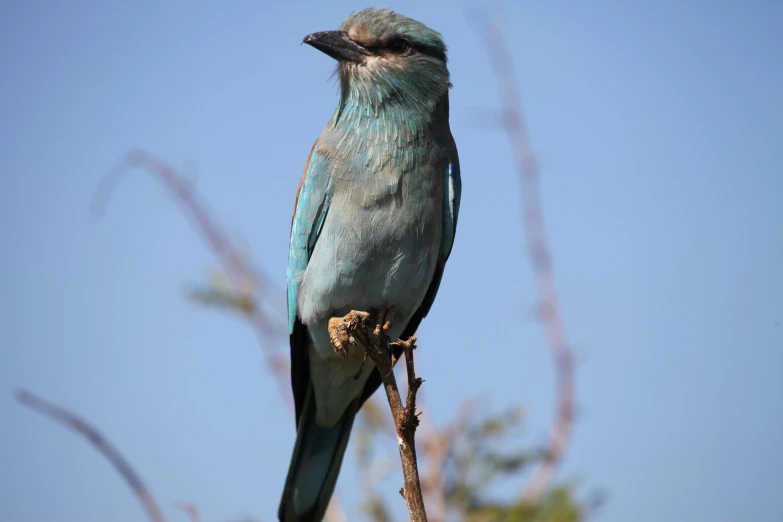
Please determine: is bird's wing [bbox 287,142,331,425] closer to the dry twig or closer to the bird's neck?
the bird's neck

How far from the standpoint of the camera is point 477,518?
442 cm

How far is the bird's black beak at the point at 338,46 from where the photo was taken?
392cm

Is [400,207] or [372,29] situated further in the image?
[372,29]

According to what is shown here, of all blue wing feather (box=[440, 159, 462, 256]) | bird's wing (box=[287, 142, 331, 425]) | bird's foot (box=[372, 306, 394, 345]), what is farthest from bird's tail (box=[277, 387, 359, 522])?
blue wing feather (box=[440, 159, 462, 256])

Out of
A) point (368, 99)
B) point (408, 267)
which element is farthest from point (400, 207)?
point (368, 99)

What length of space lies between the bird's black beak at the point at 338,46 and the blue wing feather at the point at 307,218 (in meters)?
0.47

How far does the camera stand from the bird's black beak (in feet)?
12.9

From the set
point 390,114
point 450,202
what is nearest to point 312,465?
point 450,202

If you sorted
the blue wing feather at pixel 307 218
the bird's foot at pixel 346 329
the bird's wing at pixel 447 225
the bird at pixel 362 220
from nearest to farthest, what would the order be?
the bird's foot at pixel 346 329 → the bird at pixel 362 220 → the blue wing feather at pixel 307 218 → the bird's wing at pixel 447 225

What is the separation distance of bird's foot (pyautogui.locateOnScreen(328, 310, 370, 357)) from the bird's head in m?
1.07

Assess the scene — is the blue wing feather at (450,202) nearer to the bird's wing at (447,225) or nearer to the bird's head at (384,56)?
the bird's wing at (447,225)

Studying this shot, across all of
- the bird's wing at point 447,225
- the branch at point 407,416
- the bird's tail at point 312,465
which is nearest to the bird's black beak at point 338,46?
the bird's wing at point 447,225

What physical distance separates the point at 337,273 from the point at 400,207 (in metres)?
0.41

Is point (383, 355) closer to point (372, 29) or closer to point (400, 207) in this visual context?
point (400, 207)
